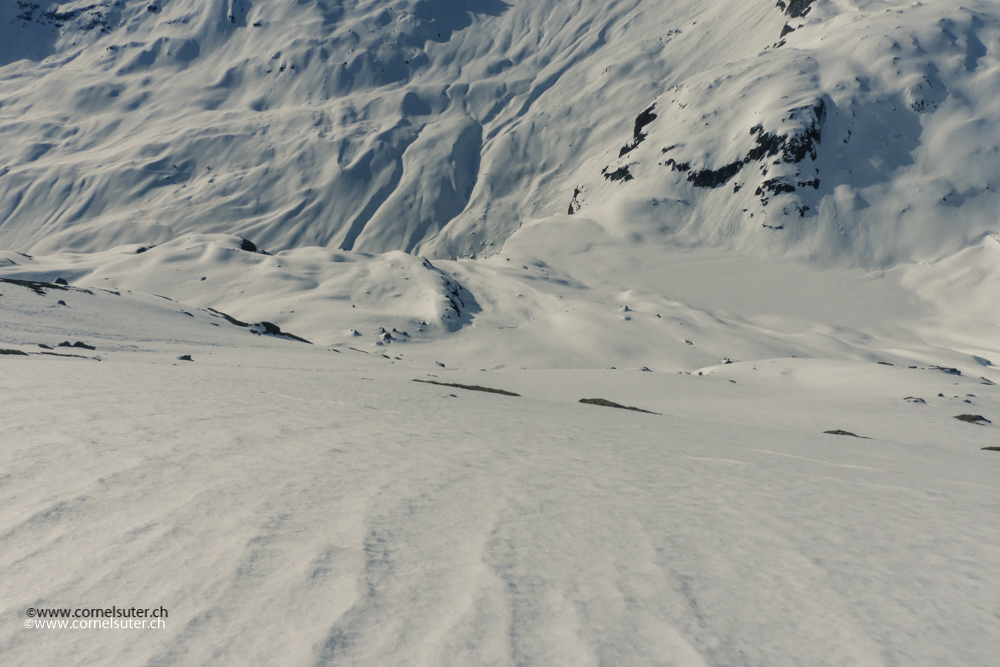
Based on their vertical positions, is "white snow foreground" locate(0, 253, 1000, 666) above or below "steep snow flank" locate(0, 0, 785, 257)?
below

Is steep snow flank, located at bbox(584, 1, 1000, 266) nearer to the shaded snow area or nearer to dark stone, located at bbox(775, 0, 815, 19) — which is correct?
the shaded snow area

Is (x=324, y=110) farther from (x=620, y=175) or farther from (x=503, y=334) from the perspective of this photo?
(x=503, y=334)

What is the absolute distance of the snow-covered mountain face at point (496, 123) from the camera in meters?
92.3

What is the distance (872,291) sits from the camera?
79438 mm

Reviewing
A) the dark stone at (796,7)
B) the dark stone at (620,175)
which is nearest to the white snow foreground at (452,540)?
the dark stone at (620,175)

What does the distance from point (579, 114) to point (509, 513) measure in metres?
158

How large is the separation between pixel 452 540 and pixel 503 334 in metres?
46.7

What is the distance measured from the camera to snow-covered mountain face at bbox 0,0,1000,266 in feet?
303

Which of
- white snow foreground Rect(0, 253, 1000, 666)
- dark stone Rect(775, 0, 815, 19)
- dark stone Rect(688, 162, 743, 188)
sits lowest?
white snow foreground Rect(0, 253, 1000, 666)

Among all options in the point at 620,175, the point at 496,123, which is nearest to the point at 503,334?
the point at 620,175

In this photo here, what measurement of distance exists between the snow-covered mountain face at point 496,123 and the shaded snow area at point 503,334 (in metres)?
0.92

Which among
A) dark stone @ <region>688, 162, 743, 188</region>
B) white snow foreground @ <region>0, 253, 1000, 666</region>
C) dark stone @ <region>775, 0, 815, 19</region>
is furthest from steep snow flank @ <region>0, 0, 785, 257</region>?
white snow foreground @ <region>0, 253, 1000, 666</region>

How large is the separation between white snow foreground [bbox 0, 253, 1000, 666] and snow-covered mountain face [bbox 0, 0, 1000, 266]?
93.5m

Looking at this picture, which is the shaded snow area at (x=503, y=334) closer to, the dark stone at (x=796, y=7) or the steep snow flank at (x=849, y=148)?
the steep snow flank at (x=849, y=148)
